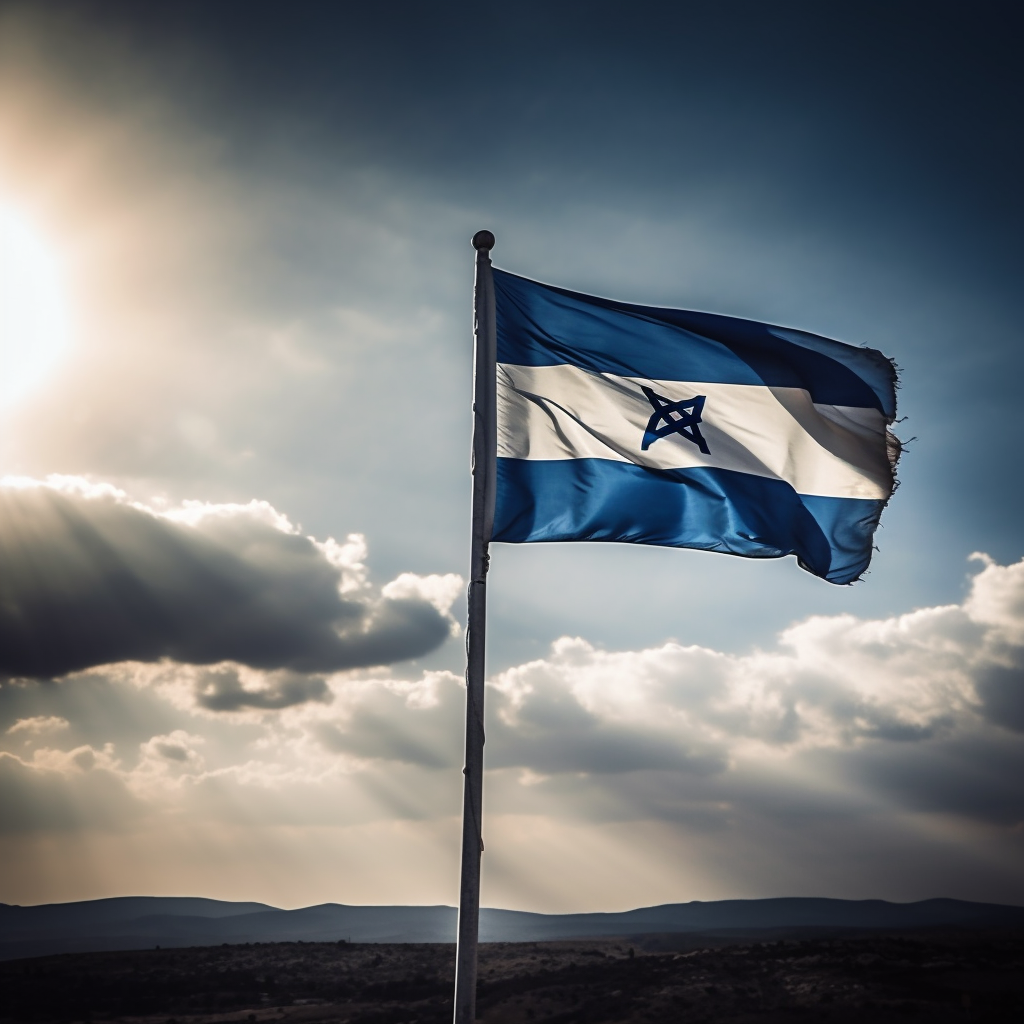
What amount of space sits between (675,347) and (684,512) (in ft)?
6.64

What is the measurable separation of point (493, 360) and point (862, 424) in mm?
4994

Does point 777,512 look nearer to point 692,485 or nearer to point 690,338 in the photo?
point 692,485

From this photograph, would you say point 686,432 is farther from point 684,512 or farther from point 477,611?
point 477,611

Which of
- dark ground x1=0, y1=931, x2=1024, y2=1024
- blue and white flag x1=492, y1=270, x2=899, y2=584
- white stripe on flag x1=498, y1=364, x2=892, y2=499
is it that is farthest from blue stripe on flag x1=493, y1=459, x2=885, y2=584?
dark ground x1=0, y1=931, x2=1024, y2=1024

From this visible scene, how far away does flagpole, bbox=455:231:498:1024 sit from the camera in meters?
7.44

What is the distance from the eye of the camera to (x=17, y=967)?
61.2 m

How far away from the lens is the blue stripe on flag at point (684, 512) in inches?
Result: 369

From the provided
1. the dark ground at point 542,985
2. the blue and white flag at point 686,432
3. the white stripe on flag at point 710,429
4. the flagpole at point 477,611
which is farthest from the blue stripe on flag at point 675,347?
the dark ground at point 542,985

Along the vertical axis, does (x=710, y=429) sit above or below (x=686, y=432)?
above

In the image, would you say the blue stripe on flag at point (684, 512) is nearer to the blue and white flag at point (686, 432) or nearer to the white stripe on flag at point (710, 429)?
the blue and white flag at point (686, 432)

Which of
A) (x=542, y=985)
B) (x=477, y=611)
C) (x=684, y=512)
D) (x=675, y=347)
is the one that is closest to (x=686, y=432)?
(x=684, y=512)

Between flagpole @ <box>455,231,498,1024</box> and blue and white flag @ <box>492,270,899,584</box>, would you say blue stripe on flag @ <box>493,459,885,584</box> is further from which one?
flagpole @ <box>455,231,498,1024</box>

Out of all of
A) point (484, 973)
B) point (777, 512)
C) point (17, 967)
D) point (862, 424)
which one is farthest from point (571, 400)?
point (17, 967)

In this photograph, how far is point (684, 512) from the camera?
33.3 feet
